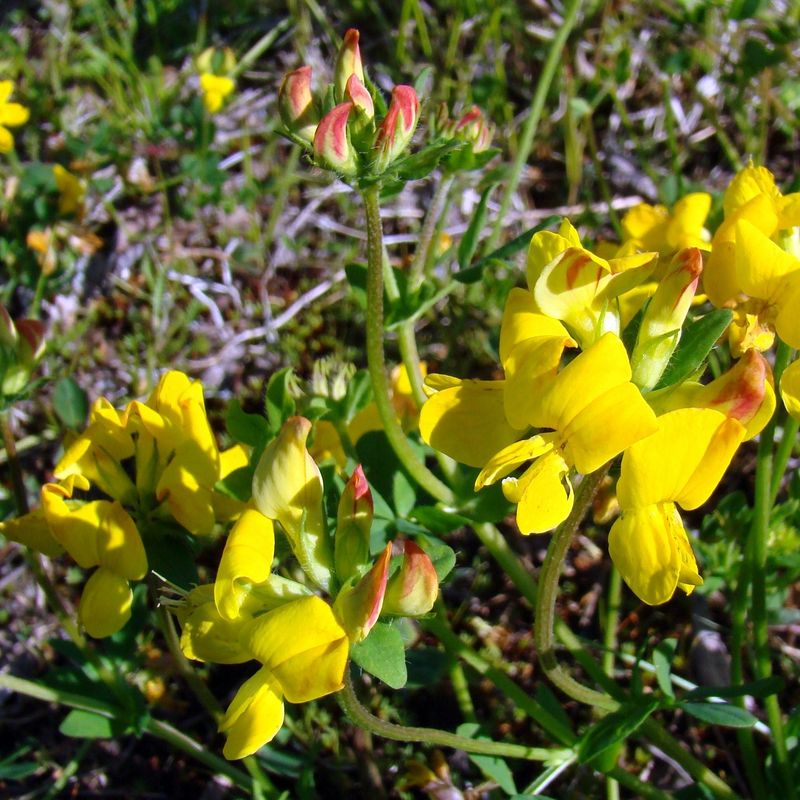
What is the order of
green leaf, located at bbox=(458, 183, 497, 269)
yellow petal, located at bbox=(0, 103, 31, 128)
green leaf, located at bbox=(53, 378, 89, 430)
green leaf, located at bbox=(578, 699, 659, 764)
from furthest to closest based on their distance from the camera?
yellow petal, located at bbox=(0, 103, 31, 128), green leaf, located at bbox=(53, 378, 89, 430), green leaf, located at bbox=(458, 183, 497, 269), green leaf, located at bbox=(578, 699, 659, 764)

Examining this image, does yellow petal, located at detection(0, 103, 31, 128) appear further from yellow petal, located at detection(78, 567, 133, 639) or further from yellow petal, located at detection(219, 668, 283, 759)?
yellow petal, located at detection(219, 668, 283, 759)

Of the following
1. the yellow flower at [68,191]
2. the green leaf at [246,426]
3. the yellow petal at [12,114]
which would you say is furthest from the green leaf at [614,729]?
the yellow petal at [12,114]

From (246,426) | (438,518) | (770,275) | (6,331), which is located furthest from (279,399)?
(770,275)

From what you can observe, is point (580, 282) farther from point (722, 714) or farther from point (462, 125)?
point (722, 714)

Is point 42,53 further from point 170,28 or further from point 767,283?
point 767,283

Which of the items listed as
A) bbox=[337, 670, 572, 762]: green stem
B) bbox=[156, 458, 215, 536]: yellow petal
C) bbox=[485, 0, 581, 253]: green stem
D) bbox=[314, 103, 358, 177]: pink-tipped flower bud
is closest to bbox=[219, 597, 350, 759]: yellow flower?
bbox=[337, 670, 572, 762]: green stem
